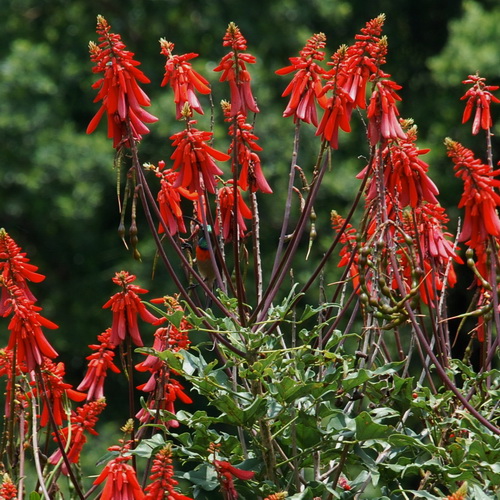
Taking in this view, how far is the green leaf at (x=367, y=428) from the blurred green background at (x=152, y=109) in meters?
6.09

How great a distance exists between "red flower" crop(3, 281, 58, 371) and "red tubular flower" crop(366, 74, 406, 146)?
2.16 feet

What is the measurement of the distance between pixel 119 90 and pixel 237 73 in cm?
22

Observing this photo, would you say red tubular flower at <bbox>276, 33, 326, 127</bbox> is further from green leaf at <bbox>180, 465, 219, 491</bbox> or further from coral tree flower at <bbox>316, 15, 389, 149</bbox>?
green leaf at <bbox>180, 465, 219, 491</bbox>

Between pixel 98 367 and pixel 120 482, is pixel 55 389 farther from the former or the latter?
pixel 120 482

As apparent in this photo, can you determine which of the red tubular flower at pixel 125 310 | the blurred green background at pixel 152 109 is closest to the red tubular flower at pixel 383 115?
the red tubular flower at pixel 125 310

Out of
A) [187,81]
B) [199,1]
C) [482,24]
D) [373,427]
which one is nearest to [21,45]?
[199,1]

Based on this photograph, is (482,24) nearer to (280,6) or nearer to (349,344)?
(280,6)

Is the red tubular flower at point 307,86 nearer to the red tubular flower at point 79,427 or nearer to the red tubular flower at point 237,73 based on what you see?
the red tubular flower at point 237,73

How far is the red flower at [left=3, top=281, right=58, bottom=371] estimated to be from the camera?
1.90 meters

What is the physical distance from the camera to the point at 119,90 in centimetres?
193

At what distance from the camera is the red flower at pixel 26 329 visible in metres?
1.90

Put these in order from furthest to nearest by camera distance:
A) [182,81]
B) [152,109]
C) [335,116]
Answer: [152,109], [182,81], [335,116]

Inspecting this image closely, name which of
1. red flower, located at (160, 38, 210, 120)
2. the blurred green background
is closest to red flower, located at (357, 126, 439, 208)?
red flower, located at (160, 38, 210, 120)

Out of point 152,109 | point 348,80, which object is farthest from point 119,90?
point 152,109
